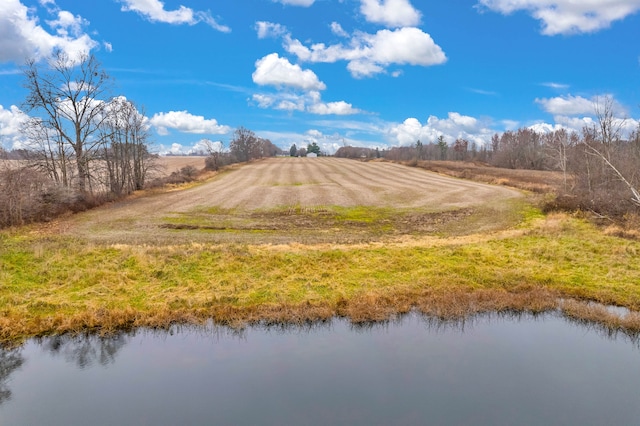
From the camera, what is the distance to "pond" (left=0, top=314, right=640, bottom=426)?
869 cm

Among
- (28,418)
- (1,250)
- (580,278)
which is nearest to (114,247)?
(1,250)

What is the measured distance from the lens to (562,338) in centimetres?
1229

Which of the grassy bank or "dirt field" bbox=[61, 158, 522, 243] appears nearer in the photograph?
the grassy bank

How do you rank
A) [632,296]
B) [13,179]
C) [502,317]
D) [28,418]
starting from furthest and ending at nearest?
[13,179]
[632,296]
[502,317]
[28,418]

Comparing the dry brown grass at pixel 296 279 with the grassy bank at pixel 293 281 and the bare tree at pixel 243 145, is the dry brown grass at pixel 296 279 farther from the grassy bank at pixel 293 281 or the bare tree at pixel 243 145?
the bare tree at pixel 243 145

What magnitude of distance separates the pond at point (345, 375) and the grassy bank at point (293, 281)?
90 centimetres

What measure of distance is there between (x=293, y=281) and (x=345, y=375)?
6.43m

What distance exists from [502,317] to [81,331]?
13295mm

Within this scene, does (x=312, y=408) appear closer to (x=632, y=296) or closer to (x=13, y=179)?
(x=632, y=296)

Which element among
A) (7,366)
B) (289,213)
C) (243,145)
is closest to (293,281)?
(7,366)

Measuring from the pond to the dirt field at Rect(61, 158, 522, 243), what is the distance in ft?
34.4

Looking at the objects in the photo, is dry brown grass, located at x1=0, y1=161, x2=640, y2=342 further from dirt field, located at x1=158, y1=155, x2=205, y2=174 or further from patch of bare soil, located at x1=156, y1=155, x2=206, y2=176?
dirt field, located at x1=158, y1=155, x2=205, y2=174

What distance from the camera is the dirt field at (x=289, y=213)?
24656mm

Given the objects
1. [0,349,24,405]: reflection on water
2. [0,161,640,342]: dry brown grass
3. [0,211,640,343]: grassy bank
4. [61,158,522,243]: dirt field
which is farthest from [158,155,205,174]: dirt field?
[0,349,24,405]: reflection on water
